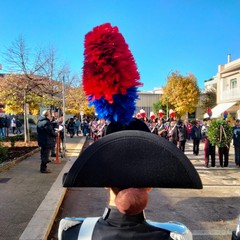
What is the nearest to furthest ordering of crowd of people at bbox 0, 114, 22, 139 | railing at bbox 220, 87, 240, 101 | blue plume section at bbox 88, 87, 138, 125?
1. blue plume section at bbox 88, 87, 138, 125
2. crowd of people at bbox 0, 114, 22, 139
3. railing at bbox 220, 87, 240, 101

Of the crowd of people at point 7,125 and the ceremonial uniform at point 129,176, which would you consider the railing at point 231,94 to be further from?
the ceremonial uniform at point 129,176

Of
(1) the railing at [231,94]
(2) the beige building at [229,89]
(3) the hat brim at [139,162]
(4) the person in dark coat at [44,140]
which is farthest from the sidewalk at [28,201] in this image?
(1) the railing at [231,94]

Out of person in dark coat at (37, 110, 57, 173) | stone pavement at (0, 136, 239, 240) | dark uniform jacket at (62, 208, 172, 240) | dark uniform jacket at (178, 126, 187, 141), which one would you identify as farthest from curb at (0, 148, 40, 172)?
dark uniform jacket at (62, 208, 172, 240)

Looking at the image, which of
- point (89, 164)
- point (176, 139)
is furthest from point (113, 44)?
point (176, 139)

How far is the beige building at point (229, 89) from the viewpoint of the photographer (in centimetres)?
3488

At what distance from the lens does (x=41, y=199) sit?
6.41 metres

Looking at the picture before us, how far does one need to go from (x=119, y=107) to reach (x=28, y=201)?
475 cm

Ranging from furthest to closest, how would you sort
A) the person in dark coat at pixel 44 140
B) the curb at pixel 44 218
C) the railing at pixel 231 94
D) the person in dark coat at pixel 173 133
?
the railing at pixel 231 94 → the person in dark coat at pixel 173 133 → the person in dark coat at pixel 44 140 → the curb at pixel 44 218

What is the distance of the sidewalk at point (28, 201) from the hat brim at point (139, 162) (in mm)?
3346

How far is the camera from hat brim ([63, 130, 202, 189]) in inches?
59.2

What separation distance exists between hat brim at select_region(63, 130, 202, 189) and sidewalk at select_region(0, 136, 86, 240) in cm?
335

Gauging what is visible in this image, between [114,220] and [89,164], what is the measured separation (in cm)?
33

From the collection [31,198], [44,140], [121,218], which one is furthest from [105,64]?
[44,140]

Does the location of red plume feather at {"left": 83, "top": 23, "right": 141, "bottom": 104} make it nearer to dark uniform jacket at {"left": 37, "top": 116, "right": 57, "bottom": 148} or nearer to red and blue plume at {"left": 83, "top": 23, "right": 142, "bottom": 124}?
red and blue plume at {"left": 83, "top": 23, "right": 142, "bottom": 124}
